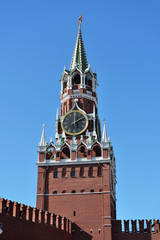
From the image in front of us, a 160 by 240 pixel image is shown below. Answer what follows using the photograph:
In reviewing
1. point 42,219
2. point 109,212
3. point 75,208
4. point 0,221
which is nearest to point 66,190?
point 75,208

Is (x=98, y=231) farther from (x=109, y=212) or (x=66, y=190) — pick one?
(x=66, y=190)

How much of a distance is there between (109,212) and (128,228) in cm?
285

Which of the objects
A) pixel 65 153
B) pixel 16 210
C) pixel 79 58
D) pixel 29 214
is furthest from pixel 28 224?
pixel 79 58

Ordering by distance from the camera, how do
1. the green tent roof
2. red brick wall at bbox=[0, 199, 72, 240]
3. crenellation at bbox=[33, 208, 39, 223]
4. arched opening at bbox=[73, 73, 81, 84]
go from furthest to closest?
the green tent roof, arched opening at bbox=[73, 73, 81, 84], crenellation at bbox=[33, 208, 39, 223], red brick wall at bbox=[0, 199, 72, 240]

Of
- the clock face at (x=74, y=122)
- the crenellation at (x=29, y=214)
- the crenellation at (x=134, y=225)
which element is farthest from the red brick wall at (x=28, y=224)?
the clock face at (x=74, y=122)

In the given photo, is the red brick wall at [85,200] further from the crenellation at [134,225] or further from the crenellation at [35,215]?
the crenellation at [35,215]

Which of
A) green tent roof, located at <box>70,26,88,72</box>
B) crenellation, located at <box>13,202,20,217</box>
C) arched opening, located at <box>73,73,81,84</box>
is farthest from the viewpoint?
green tent roof, located at <box>70,26,88,72</box>

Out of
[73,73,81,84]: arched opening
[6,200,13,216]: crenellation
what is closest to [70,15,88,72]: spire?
[73,73,81,84]: arched opening

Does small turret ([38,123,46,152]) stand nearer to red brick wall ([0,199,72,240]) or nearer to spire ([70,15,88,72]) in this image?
red brick wall ([0,199,72,240])

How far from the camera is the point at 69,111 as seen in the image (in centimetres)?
5334

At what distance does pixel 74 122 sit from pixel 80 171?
7.09 metres

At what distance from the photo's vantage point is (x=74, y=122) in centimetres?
5256

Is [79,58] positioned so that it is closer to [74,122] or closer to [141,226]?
[74,122]

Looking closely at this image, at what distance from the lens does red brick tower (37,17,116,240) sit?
4569 centimetres
